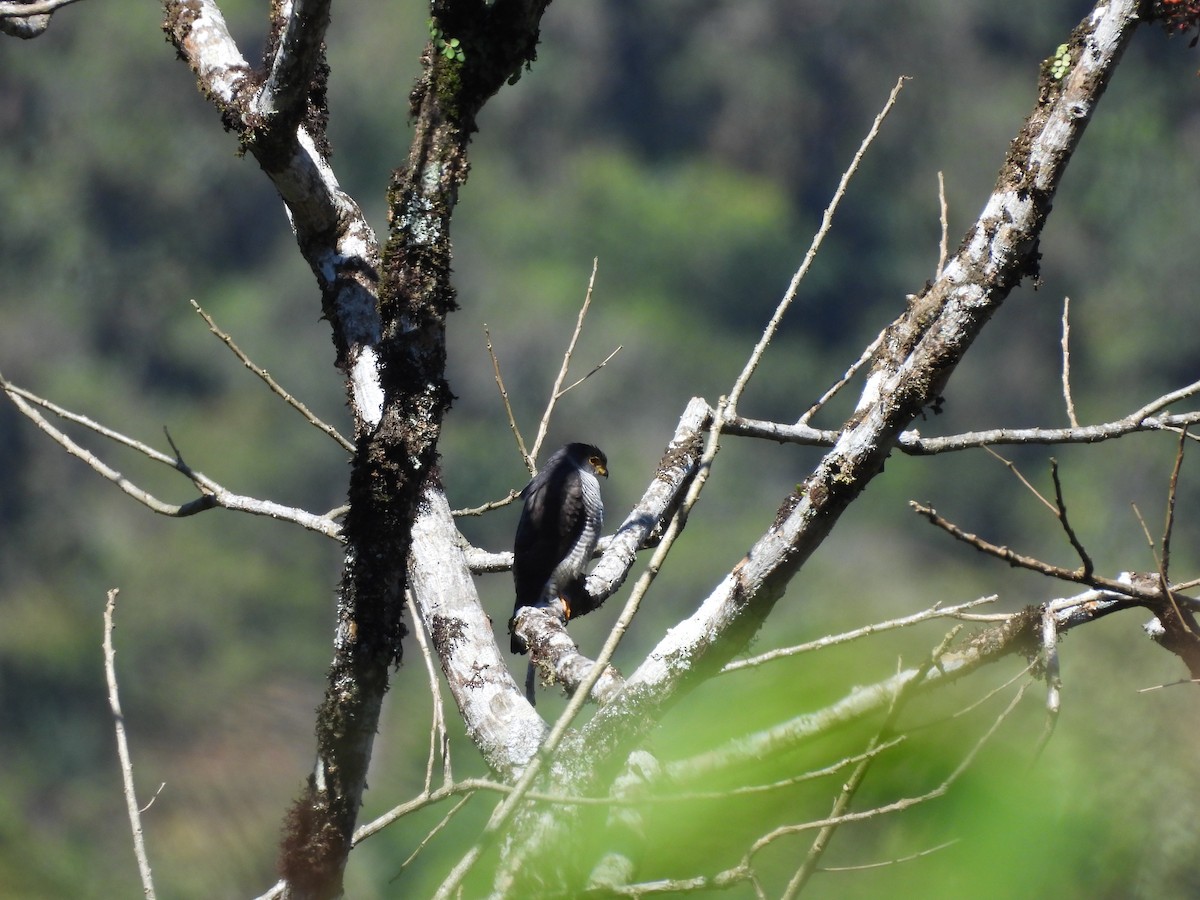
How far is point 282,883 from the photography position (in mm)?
2273

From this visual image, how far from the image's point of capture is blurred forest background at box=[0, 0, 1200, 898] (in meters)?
25.1

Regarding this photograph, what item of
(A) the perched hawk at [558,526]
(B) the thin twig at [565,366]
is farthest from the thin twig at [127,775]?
(A) the perched hawk at [558,526]

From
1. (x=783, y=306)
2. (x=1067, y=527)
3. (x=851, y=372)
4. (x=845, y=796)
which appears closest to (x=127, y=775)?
(x=783, y=306)

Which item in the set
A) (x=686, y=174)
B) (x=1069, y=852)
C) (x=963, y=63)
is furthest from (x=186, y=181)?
(x=1069, y=852)

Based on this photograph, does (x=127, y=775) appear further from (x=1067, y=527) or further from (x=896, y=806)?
(x=896, y=806)

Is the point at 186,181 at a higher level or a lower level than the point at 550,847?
higher

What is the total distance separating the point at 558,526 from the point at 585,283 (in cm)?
2403

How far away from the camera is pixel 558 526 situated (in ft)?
19.9

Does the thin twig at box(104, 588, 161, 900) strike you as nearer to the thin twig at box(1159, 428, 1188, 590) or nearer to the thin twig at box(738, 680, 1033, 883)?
the thin twig at box(738, 680, 1033, 883)

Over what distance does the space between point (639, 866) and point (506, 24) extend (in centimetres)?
158

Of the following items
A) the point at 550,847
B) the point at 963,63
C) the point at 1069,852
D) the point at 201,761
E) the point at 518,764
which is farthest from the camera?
the point at 963,63

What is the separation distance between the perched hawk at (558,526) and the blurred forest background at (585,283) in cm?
1020

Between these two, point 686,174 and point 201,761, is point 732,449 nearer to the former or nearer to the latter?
point 686,174

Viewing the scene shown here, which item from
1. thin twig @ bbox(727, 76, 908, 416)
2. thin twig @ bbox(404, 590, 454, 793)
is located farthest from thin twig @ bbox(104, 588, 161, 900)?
thin twig @ bbox(727, 76, 908, 416)
